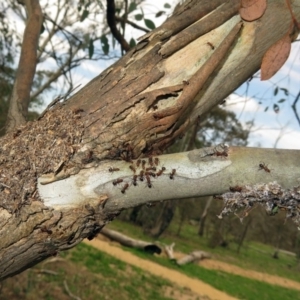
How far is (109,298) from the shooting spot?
827 centimetres

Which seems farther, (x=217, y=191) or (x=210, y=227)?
(x=210, y=227)

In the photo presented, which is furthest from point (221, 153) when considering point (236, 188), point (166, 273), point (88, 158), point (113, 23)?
point (166, 273)

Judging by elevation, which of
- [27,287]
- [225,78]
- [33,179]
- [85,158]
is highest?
[225,78]

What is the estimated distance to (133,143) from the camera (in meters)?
1.39

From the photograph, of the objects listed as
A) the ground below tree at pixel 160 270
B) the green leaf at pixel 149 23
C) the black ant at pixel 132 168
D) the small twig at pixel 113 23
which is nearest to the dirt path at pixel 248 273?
the ground below tree at pixel 160 270

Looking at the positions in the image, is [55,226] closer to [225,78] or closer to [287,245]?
[225,78]

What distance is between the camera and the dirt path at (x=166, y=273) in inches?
466

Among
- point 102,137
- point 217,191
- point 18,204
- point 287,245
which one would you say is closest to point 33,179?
point 18,204

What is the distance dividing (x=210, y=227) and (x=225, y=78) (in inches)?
1001

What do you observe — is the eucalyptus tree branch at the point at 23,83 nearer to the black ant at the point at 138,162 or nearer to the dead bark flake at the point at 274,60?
the black ant at the point at 138,162

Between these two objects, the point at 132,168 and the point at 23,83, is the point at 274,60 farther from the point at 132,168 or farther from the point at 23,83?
the point at 23,83

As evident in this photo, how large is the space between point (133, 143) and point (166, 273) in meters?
11.6

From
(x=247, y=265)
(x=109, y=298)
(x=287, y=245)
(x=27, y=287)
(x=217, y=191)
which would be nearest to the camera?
(x=217, y=191)

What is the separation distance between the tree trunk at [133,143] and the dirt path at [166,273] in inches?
419
